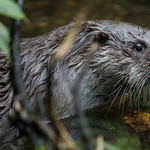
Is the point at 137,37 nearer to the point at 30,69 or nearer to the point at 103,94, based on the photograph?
the point at 103,94

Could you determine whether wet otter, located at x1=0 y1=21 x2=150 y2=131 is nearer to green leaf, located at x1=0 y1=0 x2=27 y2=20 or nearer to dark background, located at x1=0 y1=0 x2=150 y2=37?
green leaf, located at x1=0 y1=0 x2=27 y2=20

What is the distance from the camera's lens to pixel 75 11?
640 centimetres

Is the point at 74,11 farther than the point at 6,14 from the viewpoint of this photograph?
Yes

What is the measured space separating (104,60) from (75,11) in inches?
141

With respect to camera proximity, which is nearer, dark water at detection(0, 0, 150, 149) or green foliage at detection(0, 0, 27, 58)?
green foliage at detection(0, 0, 27, 58)

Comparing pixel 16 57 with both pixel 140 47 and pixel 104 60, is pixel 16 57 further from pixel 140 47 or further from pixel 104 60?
pixel 140 47

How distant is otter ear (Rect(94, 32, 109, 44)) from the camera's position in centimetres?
307

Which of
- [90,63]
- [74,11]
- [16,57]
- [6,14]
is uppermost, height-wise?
[6,14]

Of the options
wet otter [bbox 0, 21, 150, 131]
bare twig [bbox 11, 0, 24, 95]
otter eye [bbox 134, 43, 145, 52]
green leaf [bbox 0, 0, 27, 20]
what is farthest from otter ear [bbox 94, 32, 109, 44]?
green leaf [bbox 0, 0, 27, 20]

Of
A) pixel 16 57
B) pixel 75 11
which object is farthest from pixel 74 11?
pixel 16 57

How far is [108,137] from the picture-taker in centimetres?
283

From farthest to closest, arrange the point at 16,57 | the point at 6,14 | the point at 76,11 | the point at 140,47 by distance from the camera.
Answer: the point at 76,11, the point at 140,47, the point at 16,57, the point at 6,14

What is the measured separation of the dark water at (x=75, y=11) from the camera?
5.95 metres

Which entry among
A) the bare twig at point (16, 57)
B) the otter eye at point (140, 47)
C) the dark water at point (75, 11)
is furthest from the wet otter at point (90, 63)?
the dark water at point (75, 11)
